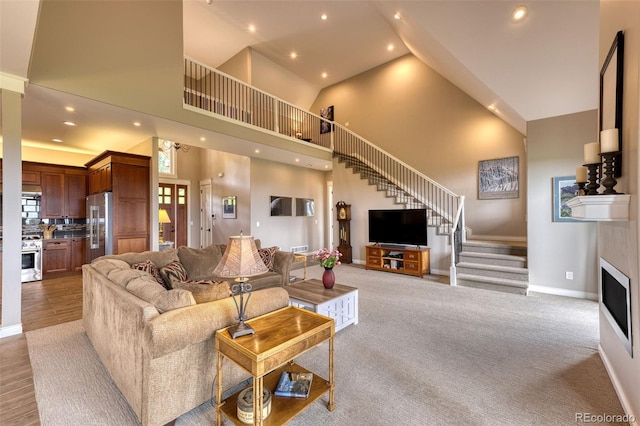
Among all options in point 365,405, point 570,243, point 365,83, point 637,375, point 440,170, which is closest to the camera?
point 637,375

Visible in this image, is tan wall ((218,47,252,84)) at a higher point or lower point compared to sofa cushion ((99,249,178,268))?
higher

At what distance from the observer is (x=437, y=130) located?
23.1 feet

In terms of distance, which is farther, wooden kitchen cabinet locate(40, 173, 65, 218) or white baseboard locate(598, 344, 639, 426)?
wooden kitchen cabinet locate(40, 173, 65, 218)

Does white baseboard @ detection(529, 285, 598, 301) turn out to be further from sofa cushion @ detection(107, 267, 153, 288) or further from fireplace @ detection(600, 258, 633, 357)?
sofa cushion @ detection(107, 267, 153, 288)

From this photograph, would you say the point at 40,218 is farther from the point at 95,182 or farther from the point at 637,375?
the point at 637,375

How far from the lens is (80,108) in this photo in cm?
393

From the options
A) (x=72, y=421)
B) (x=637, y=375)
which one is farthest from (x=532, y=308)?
(x=72, y=421)

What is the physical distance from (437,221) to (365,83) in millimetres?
5121

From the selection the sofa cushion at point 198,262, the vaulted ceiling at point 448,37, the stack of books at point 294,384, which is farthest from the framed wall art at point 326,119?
the stack of books at point 294,384

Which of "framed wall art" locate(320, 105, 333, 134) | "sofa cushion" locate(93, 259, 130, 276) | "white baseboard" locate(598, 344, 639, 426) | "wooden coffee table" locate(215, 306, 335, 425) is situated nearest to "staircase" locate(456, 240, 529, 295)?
"white baseboard" locate(598, 344, 639, 426)

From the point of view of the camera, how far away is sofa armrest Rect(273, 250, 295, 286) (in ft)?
13.4

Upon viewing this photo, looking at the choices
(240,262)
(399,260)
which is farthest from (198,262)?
(399,260)

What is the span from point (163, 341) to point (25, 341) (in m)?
2.76

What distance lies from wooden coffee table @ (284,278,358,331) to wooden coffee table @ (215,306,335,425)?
958mm
